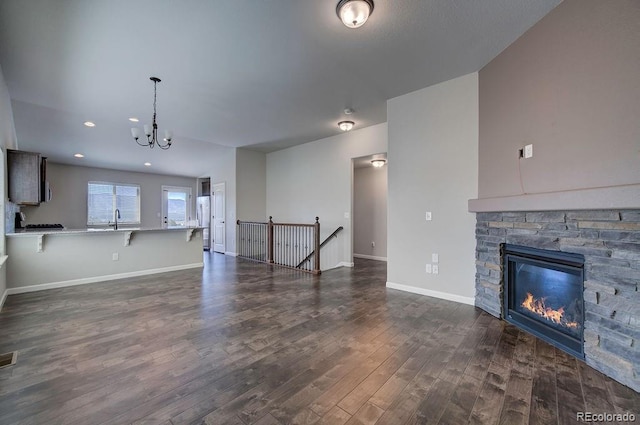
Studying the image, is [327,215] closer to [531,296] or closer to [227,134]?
[227,134]

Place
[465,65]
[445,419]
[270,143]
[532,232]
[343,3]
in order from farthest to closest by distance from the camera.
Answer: [270,143]
[465,65]
[532,232]
[343,3]
[445,419]

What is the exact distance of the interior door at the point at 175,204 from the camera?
1086 centimetres

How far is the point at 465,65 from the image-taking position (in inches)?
134

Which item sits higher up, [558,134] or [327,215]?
[558,134]

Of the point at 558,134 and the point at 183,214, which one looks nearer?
the point at 558,134

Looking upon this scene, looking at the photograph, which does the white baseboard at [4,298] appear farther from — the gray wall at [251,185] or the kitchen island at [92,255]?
the gray wall at [251,185]

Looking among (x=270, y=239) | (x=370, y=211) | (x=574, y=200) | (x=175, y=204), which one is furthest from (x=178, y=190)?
(x=574, y=200)

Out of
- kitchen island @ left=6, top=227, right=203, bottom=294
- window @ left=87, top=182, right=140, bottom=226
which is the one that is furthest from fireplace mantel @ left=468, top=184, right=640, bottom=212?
window @ left=87, top=182, right=140, bottom=226

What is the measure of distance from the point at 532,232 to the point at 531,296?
27.1 inches

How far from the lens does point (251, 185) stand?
8008mm

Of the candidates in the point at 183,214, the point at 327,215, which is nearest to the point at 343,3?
the point at 327,215

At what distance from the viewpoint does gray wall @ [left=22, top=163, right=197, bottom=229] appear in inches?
342

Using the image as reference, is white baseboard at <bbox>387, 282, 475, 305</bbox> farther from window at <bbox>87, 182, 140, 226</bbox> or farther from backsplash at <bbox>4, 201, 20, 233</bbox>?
window at <bbox>87, 182, 140, 226</bbox>

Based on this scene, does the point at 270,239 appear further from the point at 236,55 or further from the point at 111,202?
the point at 111,202
